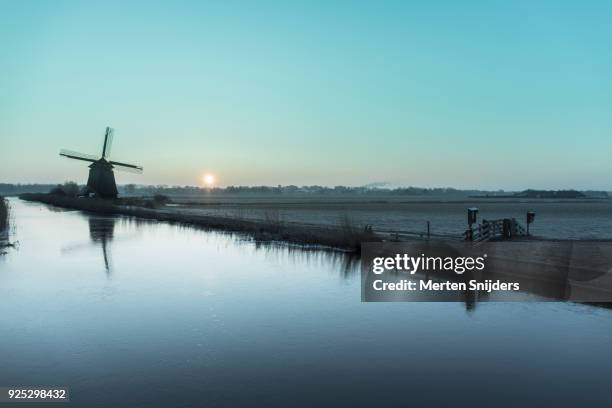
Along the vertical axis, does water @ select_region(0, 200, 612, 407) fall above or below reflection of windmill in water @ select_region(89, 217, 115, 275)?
below

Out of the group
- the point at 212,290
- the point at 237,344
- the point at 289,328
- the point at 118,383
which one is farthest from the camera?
the point at 212,290

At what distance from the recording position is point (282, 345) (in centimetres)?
988

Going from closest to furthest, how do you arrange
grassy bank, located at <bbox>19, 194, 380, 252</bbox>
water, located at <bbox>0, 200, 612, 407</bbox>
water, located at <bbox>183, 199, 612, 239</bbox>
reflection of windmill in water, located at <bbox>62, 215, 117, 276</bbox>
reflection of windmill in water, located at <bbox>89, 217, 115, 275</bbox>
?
1. water, located at <bbox>0, 200, 612, 407</bbox>
2. reflection of windmill in water, located at <bbox>89, 217, 115, 275</bbox>
3. reflection of windmill in water, located at <bbox>62, 215, 117, 276</bbox>
4. grassy bank, located at <bbox>19, 194, 380, 252</bbox>
5. water, located at <bbox>183, 199, 612, 239</bbox>

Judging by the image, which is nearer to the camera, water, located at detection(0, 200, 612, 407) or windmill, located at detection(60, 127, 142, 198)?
water, located at detection(0, 200, 612, 407)

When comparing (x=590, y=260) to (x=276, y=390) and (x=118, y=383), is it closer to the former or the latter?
(x=276, y=390)

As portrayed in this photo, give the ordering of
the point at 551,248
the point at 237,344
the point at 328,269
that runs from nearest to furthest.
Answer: the point at 237,344, the point at 328,269, the point at 551,248

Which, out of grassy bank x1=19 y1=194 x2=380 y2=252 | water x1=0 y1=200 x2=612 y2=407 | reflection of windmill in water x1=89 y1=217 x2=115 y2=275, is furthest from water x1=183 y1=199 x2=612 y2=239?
water x1=0 y1=200 x2=612 y2=407

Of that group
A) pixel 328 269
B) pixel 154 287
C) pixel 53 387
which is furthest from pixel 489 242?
pixel 53 387

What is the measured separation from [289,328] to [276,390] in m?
3.58

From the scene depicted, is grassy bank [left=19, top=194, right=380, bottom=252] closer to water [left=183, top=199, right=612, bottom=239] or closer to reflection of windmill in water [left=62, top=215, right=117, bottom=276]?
water [left=183, top=199, right=612, bottom=239]

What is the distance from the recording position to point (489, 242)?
24.3 meters

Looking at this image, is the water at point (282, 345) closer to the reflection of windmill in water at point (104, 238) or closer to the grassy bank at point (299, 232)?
the reflection of windmill in water at point (104, 238)

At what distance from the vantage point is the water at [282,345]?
752cm

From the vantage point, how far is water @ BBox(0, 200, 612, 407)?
752cm
